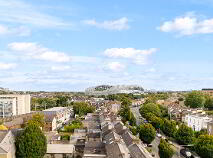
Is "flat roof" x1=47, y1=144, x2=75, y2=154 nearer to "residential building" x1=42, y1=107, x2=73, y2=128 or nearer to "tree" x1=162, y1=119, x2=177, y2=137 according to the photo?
"tree" x1=162, y1=119, x2=177, y2=137

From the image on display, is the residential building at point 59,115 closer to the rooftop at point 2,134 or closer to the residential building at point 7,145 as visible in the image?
the rooftop at point 2,134

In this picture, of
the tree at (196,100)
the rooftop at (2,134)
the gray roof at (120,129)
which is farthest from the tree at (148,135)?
the tree at (196,100)

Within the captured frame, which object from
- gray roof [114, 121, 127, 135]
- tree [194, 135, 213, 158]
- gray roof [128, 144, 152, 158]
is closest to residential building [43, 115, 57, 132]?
gray roof [114, 121, 127, 135]

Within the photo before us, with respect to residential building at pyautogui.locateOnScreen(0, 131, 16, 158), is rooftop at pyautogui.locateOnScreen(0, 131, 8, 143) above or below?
above

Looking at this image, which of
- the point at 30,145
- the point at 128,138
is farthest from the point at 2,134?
the point at 128,138

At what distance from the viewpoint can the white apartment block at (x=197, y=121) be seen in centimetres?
6795

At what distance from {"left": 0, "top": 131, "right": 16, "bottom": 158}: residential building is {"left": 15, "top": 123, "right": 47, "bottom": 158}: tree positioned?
77 cm

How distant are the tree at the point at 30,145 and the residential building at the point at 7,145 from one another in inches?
30.4

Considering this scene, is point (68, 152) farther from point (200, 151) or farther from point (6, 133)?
point (200, 151)

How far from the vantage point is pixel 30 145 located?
1543 inches

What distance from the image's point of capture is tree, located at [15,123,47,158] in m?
39.1

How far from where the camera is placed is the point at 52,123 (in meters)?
68.6

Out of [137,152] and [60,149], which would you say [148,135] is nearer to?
[60,149]

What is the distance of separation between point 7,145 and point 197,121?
4512 centimetres
